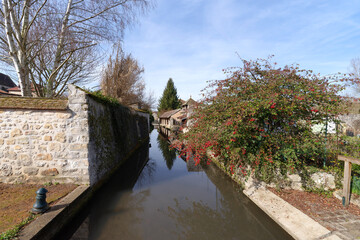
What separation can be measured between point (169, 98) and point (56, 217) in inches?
1939

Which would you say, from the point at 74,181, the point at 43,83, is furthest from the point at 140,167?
the point at 43,83

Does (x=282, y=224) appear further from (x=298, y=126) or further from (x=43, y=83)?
(x=43, y=83)

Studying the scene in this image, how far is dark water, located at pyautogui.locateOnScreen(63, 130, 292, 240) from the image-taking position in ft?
12.6

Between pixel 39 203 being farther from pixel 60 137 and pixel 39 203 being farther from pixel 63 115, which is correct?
pixel 63 115

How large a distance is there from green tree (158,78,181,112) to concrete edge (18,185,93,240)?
46.9 meters

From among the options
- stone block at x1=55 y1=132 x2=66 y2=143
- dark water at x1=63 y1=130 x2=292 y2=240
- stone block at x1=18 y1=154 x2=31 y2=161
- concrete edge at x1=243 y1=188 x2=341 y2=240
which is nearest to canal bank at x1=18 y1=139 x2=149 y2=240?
dark water at x1=63 y1=130 x2=292 y2=240

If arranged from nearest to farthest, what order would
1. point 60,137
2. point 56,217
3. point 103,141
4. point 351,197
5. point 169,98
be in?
point 56,217, point 351,197, point 60,137, point 103,141, point 169,98

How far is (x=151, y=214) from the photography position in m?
4.63

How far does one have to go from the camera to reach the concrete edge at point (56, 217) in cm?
294

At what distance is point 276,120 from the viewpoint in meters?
5.88

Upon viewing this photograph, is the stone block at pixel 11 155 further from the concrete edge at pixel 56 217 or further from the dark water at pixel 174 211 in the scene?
the dark water at pixel 174 211

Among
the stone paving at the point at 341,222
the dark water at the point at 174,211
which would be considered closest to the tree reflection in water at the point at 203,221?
the dark water at the point at 174,211

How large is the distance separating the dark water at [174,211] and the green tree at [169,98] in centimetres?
4426

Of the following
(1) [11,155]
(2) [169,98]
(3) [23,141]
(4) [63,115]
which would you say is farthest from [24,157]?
(2) [169,98]
